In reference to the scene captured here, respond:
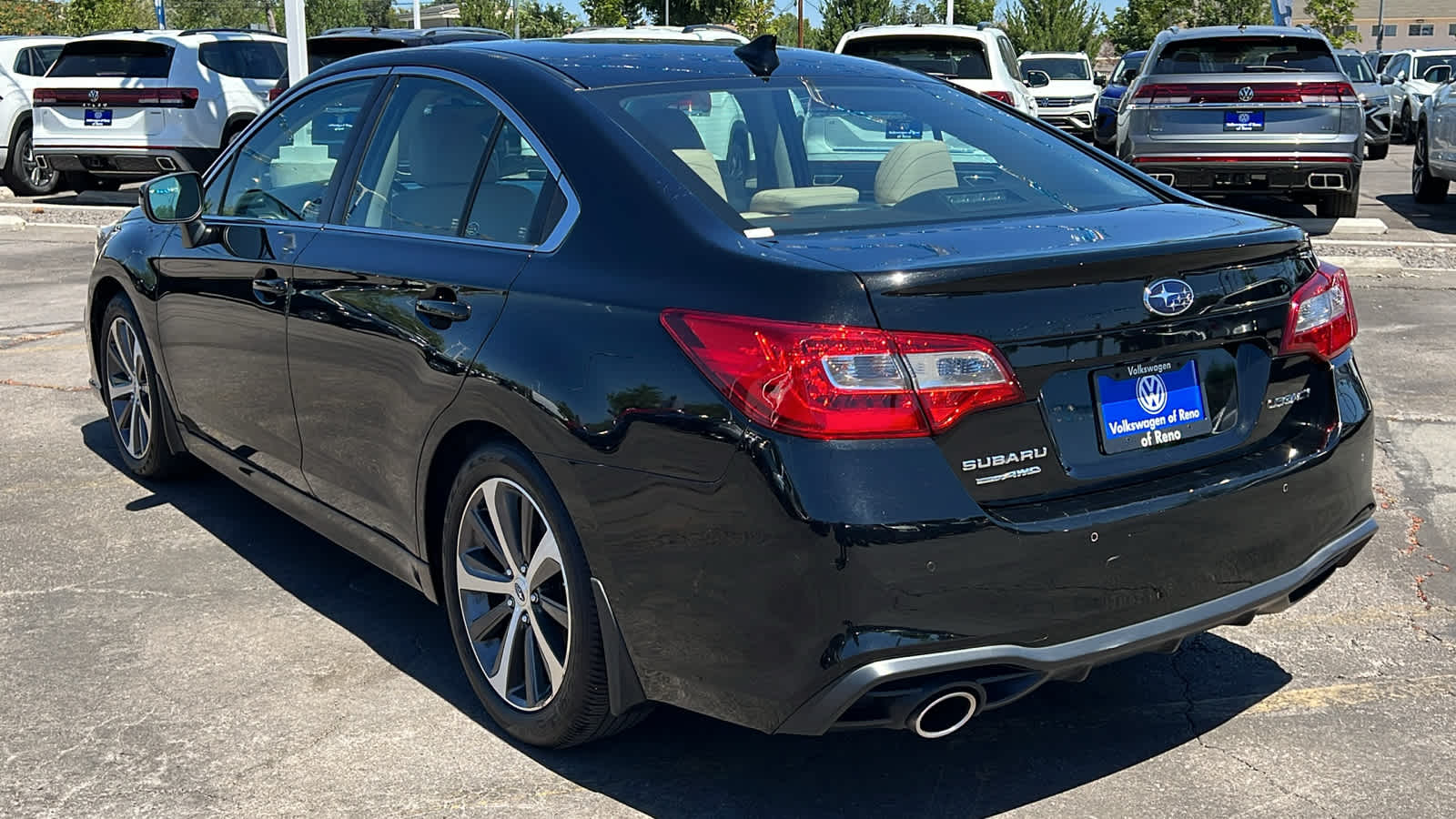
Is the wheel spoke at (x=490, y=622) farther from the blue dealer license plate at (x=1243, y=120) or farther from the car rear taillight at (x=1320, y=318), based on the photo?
the blue dealer license plate at (x=1243, y=120)

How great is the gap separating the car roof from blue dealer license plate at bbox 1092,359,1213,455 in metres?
1.42

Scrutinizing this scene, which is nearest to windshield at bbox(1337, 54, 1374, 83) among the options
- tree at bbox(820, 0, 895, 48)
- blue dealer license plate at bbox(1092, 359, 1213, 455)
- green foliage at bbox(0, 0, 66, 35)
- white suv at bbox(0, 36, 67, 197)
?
white suv at bbox(0, 36, 67, 197)

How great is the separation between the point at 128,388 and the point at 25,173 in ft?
42.8

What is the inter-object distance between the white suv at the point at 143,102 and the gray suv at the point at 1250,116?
9.08 meters

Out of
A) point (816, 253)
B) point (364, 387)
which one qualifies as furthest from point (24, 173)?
point (816, 253)

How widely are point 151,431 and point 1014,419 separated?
3.84 m

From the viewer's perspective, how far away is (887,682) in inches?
111

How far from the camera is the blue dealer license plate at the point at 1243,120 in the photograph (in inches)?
487

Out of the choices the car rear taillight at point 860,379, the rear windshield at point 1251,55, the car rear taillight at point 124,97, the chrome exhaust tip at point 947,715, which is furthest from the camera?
the car rear taillight at point 124,97

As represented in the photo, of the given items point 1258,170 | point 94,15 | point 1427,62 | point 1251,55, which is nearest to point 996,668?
point 1258,170

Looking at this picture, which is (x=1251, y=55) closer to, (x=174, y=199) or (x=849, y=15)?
(x=174, y=199)

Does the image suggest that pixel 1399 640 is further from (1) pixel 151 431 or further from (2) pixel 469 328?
(1) pixel 151 431

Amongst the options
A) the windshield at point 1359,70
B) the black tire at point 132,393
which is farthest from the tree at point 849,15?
the black tire at point 132,393

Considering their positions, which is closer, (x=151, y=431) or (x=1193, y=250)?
(x=1193, y=250)
